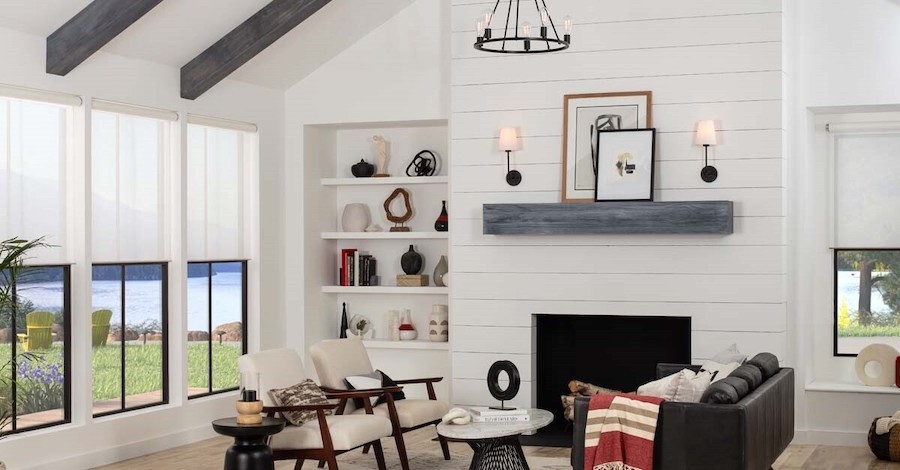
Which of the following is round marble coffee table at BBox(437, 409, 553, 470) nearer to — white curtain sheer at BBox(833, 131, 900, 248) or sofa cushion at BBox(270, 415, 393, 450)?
sofa cushion at BBox(270, 415, 393, 450)

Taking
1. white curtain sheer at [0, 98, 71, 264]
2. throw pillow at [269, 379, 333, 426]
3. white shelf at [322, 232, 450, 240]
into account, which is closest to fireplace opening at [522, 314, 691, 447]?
white shelf at [322, 232, 450, 240]

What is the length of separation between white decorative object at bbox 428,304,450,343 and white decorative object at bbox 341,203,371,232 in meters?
0.97

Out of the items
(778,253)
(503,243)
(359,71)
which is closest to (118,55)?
(359,71)

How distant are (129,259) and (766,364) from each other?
167 inches

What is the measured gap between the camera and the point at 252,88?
8.75 m

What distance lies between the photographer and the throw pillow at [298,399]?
20.3ft

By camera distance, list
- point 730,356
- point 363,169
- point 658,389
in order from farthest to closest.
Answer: point 363,169
point 730,356
point 658,389

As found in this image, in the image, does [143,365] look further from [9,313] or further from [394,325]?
[394,325]

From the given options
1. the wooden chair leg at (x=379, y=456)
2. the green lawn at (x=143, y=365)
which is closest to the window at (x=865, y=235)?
the wooden chair leg at (x=379, y=456)

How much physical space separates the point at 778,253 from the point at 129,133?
4510 mm

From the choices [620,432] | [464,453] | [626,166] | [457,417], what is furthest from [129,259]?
[620,432]

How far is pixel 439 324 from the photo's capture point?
30.1ft

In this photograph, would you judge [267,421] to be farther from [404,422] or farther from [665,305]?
[665,305]

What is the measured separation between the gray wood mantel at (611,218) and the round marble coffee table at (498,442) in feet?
5.82
